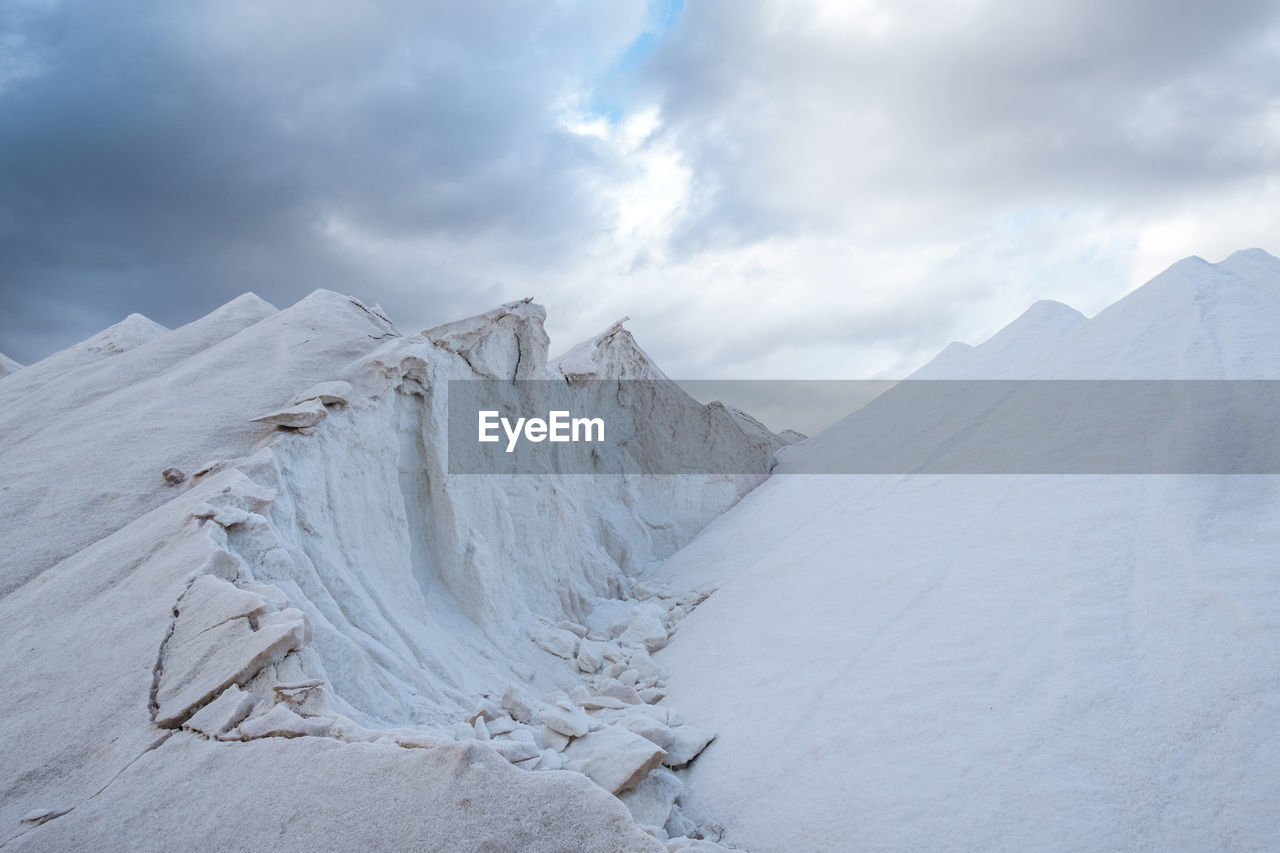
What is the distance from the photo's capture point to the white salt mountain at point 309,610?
2572 millimetres

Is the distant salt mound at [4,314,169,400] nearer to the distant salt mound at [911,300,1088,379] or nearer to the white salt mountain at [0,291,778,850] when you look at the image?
the white salt mountain at [0,291,778,850]

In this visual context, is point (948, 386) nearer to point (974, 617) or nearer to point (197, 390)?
point (974, 617)

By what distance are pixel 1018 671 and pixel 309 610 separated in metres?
4.20

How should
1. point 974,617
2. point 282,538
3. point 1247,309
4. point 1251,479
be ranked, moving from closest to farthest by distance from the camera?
point 282,538
point 974,617
point 1251,479
point 1247,309

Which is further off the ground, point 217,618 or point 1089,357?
point 1089,357

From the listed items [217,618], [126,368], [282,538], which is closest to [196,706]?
[217,618]

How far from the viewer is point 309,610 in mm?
4270

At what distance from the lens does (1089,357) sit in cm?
796

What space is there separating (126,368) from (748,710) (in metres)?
7.36

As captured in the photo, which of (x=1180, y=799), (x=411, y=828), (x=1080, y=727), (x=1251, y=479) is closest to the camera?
(x=411, y=828)

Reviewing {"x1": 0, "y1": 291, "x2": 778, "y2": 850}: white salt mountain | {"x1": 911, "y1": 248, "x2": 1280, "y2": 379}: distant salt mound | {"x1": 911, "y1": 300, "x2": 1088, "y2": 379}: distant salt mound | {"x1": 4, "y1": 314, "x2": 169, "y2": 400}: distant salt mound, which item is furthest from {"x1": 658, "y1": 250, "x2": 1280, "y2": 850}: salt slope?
{"x1": 4, "y1": 314, "x2": 169, "y2": 400}: distant salt mound
